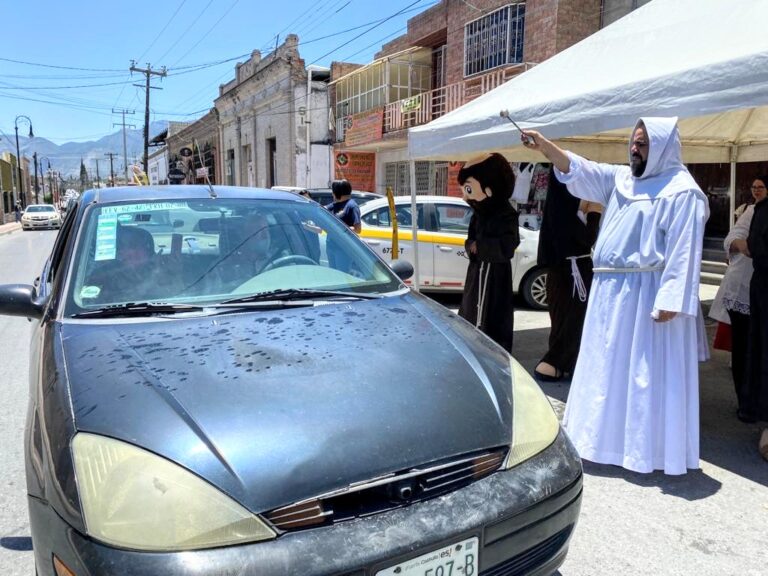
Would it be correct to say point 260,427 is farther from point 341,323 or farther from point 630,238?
point 630,238

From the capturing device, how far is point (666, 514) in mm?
2924

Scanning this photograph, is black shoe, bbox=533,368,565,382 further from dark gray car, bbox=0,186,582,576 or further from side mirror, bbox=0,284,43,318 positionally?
side mirror, bbox=0,284,43,318

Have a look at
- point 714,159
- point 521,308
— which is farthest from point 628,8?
point 521,308

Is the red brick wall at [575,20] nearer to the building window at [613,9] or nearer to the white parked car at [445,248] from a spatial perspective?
the building window at [613,9]

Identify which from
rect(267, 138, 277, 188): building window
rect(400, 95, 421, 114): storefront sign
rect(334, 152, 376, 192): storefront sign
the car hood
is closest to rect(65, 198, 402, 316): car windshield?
the car hood

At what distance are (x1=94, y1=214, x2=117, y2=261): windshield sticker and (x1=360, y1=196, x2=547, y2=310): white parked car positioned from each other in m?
5.28

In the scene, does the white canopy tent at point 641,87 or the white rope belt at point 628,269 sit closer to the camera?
the white rope belt at point 628,269

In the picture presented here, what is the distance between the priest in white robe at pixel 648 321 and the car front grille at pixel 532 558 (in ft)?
4.70

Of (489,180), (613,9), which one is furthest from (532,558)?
(613,9)

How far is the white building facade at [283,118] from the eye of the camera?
24797mm

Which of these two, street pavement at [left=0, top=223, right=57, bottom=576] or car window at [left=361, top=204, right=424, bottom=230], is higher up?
car window at [left=361, top=204, right=424, bottom=230]

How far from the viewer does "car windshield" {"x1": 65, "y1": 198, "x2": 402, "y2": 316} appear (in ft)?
8.36

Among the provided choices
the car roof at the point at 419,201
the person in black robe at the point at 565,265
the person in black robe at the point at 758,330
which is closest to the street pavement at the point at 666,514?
the person in black robe at the point at 758,330

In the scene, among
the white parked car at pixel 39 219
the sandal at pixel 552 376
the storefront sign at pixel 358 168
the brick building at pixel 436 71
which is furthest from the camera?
the white parked car at pixel 39 219
